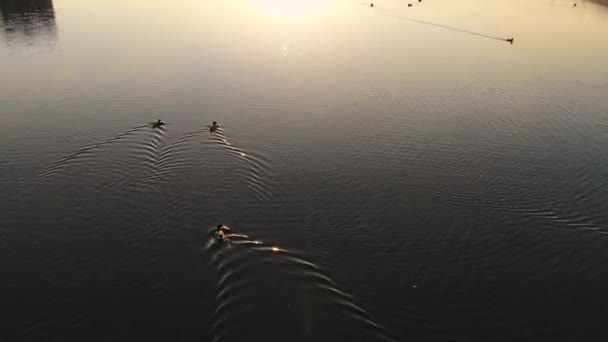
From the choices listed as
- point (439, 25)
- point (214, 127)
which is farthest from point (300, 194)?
point (439, 25)

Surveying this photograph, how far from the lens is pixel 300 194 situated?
56.4 feet

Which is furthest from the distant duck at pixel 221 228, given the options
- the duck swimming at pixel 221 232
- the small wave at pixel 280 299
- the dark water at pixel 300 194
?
the small wave at pixel 280 299

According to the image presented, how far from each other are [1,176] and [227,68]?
16.2 meters

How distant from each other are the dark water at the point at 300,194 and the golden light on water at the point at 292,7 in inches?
598

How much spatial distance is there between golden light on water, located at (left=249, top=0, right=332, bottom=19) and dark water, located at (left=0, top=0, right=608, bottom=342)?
15200 millimetres

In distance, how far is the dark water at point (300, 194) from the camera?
12.0m

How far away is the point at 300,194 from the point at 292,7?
4090cm

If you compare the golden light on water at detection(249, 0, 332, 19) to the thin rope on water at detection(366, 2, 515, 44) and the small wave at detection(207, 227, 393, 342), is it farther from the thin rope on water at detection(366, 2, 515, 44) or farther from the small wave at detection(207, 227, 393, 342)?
the small wave at detection(207, 227, 393, 342)

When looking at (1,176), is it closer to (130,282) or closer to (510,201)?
(130,282)

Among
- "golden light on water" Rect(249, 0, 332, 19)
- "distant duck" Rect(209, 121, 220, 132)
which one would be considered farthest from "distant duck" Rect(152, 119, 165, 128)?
"golden light on water" Rect(249, 0, 332, 19)

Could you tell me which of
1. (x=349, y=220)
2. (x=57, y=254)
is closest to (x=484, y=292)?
(x=349, y=220)

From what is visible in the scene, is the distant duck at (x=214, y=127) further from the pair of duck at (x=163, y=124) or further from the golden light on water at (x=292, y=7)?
the golden light on water at (x=292, y=7)

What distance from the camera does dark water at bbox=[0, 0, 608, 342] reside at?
12.0 m

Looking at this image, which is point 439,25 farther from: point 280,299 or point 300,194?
point 280,299
